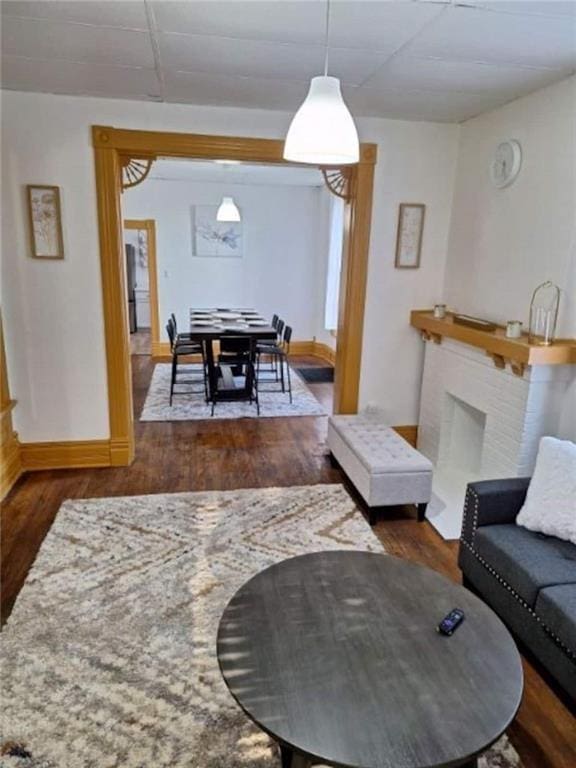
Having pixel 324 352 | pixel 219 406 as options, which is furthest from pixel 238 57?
pixel 324 352

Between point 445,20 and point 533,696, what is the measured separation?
267 cm

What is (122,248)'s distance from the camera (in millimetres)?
3609

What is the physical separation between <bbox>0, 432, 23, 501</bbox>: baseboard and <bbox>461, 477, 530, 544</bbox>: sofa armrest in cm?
283

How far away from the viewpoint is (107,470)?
3.75m

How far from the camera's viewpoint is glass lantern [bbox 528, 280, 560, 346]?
282cm

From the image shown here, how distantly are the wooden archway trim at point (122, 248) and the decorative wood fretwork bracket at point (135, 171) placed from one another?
0.10m

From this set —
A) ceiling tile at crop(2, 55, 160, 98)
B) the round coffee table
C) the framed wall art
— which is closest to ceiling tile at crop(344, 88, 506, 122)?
ceiling tile at crop(2, 55, 160, 98)

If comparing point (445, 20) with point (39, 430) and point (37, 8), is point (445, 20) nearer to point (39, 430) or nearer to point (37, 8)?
point (37, 8)

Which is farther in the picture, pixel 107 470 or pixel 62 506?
pixel 107 470

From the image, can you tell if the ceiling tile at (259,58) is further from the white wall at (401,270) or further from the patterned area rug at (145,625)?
the patterned area rug at (145,625)

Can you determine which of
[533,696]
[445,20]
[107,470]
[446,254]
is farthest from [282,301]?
[533,696]

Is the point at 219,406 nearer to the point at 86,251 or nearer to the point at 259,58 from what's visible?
the point at 86,251

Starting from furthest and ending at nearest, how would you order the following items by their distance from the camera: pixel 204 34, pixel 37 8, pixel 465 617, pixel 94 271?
pixel 94 271
pixel 204 34
pixel 37 8
pixel 465 617

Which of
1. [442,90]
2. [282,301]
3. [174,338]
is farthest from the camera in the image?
[282,301]
